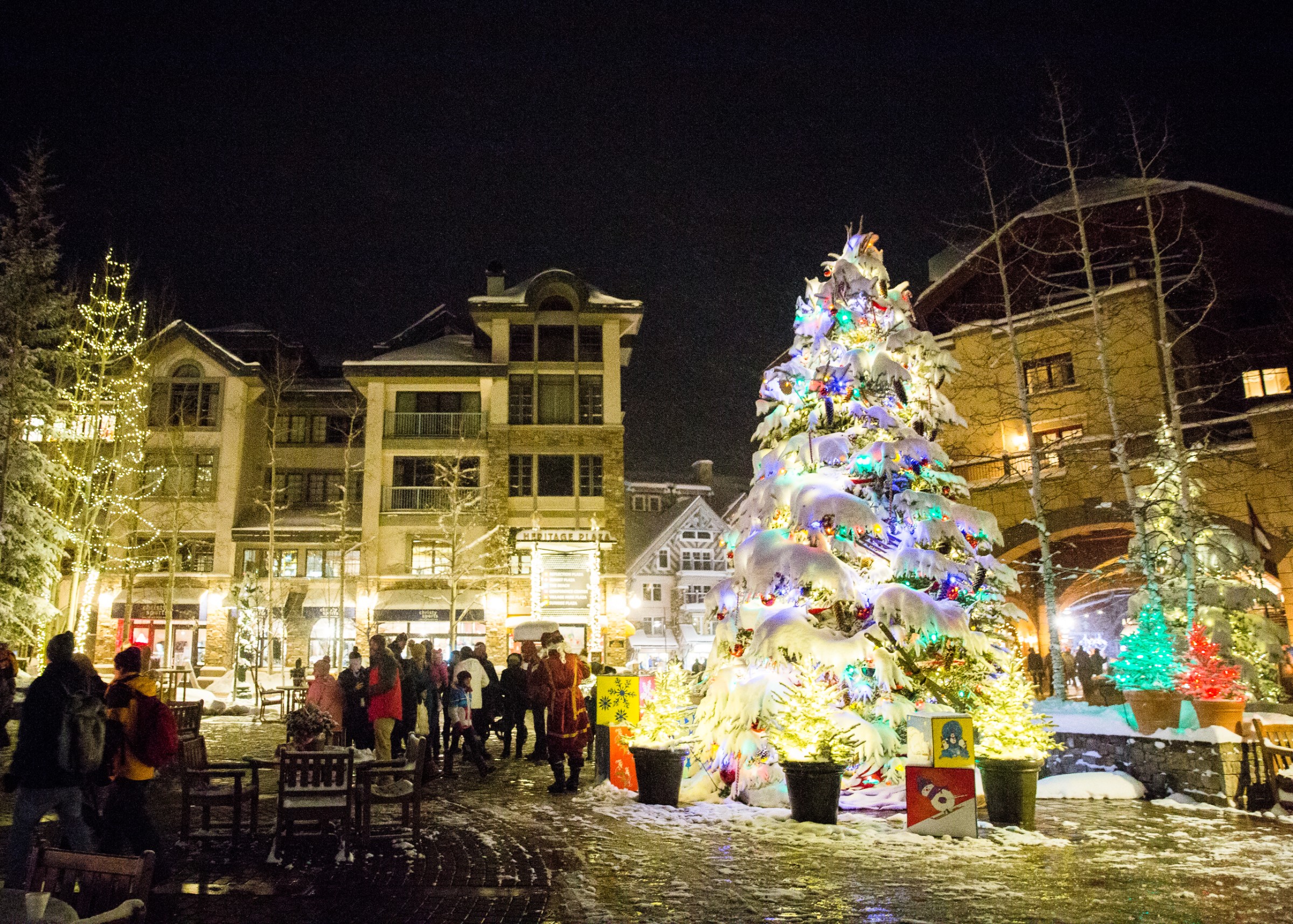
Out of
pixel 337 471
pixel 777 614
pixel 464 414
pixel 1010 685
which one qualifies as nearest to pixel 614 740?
pixel 777 614

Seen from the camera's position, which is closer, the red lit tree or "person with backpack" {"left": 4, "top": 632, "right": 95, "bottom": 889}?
"person with backpack" {"left": 4, "top": 632, "right": 95, "bottom": 889}

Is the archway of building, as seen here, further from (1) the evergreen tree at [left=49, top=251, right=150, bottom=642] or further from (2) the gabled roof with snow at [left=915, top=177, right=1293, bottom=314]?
(1) the evergreen tree at [left=49, top=251, right=150, bottom=642]

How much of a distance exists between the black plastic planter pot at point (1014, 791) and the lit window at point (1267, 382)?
20.4 meters

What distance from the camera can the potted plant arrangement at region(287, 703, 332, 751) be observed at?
7.85m

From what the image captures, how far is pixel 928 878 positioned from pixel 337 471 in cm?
3581

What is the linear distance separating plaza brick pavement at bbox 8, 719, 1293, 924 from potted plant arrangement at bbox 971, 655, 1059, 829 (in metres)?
0.35

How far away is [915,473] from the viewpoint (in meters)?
11.3

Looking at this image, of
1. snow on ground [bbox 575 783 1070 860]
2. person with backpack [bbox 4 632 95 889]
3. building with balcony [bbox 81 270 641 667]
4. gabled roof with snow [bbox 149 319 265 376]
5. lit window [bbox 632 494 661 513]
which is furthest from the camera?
lit window [bbox 632 494 661 513]

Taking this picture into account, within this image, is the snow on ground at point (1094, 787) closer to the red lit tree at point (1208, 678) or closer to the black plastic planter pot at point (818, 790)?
the red lit tree at point (1208, 678)

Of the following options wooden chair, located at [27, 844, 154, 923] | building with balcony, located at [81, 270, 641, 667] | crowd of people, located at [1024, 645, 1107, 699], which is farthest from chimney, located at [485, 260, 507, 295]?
wooden chair, located at [27, 844, 154, 923]

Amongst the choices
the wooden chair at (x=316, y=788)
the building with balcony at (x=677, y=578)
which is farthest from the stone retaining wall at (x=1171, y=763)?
the building with balcony at (x=677, y=578)

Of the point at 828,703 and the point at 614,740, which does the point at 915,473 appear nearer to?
the point at 828,703

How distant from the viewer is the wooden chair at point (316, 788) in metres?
7.18

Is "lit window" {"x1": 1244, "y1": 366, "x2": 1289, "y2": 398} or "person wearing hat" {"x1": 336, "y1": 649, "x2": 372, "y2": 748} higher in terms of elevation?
"lit window" {"x1": 1244, "y1": 366, "x2": 1289, "y2": 398}
